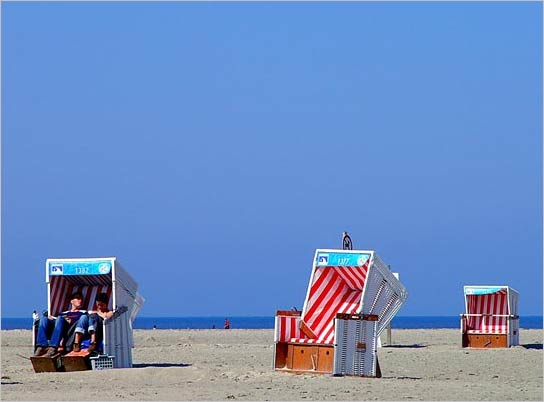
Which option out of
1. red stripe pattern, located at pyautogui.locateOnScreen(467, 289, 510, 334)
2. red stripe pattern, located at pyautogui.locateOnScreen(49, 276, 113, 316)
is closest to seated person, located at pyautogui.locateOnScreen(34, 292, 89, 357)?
red stripe pattern, located at pyautogui.locateOnScreen(49, 276, 113, 316)

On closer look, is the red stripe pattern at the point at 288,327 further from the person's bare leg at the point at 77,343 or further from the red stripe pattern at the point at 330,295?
the person's bare leg at the point at 77,343

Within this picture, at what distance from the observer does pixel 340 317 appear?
18.5 m

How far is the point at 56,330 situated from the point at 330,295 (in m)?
4.62

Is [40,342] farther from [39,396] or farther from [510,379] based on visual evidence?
[510,379]

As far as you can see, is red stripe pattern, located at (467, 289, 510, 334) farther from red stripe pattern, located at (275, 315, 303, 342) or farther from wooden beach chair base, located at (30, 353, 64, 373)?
wooden beach chair base, located at (30, 353, 64, 373)

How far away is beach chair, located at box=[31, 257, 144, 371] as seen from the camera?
797 inches

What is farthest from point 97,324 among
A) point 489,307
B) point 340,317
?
point 489,307

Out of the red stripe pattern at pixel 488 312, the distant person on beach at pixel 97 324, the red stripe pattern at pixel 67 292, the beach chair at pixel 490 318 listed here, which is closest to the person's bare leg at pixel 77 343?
the distant person on beach at pixel 97 324

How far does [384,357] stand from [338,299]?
636 cm

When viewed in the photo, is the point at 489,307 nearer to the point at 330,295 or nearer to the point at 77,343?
the point at 330,295

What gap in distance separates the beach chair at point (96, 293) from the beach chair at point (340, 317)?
9.74 feet

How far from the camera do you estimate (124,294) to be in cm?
2134

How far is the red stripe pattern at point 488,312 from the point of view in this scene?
31.2m

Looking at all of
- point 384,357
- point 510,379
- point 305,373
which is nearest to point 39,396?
point 305,373
